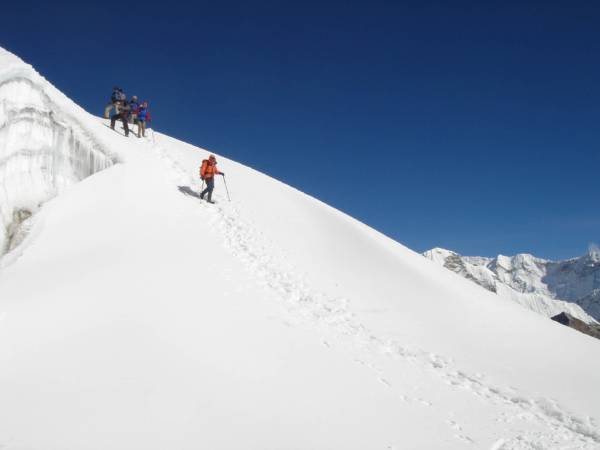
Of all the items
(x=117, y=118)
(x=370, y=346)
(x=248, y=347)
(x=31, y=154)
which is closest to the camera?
(x=248, y=347)

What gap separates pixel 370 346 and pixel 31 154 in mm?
10892

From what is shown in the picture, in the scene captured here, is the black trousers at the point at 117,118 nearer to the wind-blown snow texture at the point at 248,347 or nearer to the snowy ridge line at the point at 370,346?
the wind-blown snow texture at the point at 248,347

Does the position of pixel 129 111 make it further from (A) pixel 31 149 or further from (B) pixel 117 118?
(A) pixel 31 149

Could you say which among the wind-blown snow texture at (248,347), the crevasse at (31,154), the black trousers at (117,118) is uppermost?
the black trousers at (117,118)

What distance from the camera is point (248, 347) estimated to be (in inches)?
259

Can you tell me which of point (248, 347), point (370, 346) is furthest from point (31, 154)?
point (370, 346)

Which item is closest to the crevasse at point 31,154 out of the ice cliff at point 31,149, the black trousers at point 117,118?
the ice cliff at point 31,149

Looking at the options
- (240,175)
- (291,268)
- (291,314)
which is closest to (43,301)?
(291,314)

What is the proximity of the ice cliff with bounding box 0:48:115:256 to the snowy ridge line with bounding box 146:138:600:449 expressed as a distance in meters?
4.91

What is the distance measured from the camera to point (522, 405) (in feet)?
20.9

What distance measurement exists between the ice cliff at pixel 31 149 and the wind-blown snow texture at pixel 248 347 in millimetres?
766

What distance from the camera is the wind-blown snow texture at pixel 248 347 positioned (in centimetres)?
473

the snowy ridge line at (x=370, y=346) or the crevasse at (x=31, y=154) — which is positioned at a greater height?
the crevasse at (x=31, y=154)

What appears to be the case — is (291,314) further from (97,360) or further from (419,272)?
(419,272)
